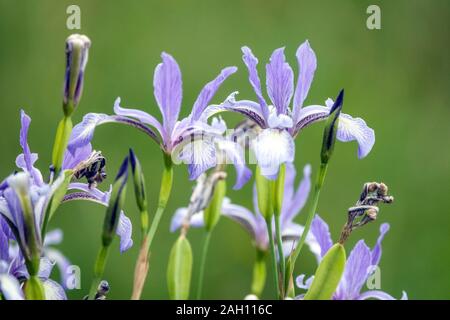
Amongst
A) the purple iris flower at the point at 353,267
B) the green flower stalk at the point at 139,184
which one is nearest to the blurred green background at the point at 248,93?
the purple iris flower at the point at 353,267

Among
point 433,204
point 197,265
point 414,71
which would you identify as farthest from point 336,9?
point 197,265

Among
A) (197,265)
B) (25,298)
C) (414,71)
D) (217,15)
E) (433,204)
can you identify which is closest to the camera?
(25,298)

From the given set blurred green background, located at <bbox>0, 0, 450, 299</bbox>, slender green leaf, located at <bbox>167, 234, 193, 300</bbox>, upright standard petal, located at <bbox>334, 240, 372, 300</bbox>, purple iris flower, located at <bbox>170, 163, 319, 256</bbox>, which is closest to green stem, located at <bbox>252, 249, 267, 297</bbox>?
purple iris flower, located at <bbox>170, 163, 319, 256</bbox>

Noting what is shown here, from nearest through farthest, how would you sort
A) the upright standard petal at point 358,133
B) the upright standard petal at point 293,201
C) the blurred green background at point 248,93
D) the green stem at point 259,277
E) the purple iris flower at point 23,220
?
the purple iris flower at point 23,220 → the upright standard petal at point 358,133 → the green stem at point 259,277 → the upright standard petal at point 293,201 → the blurred green background at point 248,93

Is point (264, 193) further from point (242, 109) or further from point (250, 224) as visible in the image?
point (250, 224)

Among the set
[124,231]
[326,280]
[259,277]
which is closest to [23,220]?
[124,231]

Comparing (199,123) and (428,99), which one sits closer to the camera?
(199,123)

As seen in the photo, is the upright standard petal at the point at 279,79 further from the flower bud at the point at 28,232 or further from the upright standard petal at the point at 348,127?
the flower bud at the point at 28,232

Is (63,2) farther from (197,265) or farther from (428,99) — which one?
(428,99)

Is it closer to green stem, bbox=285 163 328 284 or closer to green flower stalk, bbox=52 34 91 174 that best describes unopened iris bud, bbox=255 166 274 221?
green stem, bbox=285 163 328 284
